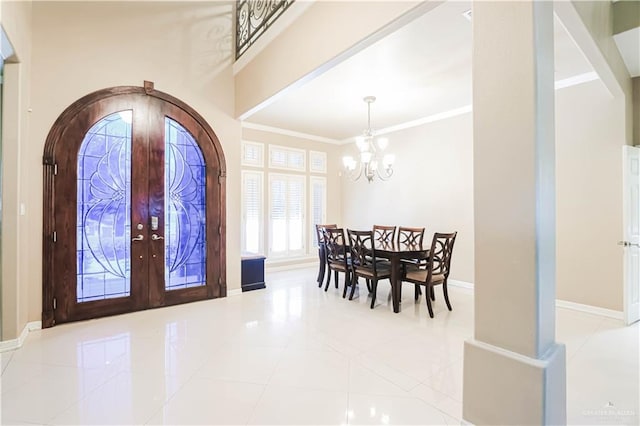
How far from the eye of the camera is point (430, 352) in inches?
109

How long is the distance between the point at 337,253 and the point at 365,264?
0.58m

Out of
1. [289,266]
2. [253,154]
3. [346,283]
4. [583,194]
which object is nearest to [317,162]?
[253,154]

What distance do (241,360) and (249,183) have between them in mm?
4151

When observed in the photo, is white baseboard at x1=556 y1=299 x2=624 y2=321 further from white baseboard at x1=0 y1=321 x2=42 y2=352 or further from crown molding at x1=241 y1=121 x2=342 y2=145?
white baseboard at x1=0 y1=321 x2=42 y2=352

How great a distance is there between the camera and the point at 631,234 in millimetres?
3598

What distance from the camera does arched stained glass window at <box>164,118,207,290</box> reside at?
4.08 m

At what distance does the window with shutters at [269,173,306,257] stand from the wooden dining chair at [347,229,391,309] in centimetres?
256

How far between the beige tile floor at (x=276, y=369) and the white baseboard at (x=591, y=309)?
15 cm

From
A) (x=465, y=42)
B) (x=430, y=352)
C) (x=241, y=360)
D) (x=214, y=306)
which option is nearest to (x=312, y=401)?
(x=241, y=360)

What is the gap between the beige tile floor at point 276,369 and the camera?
76.4 inches

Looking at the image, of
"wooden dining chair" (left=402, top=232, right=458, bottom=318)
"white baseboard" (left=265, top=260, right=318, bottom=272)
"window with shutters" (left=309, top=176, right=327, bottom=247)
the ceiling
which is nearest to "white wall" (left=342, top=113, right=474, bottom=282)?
the ceiling

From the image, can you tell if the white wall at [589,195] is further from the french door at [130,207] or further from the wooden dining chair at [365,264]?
the french door at [130,207]

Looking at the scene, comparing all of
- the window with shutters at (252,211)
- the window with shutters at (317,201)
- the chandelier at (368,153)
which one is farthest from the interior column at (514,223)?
the window with shutters at (317,201)

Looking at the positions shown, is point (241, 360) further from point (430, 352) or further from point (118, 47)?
point (118, 47)
